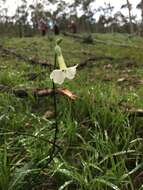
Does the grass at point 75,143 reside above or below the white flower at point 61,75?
below

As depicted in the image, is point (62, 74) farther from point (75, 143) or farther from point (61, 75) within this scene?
point (75, 143)

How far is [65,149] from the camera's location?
3705 millimetres

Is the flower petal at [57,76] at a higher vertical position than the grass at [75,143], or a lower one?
higher

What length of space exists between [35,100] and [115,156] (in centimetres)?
183

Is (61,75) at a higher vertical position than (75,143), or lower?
higher

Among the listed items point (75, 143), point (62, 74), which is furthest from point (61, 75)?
point (75, 143)

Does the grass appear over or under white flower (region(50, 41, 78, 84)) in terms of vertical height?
under

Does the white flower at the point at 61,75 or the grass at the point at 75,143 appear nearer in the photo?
the white flower at the point at 61,75

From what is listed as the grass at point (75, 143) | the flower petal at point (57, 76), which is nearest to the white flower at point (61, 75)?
the flower petal at point (57, 76)

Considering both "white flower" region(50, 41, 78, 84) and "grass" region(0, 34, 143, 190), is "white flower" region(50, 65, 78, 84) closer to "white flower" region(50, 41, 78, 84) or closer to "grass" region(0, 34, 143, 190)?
"white flower" region(50, 41, 78, 84)

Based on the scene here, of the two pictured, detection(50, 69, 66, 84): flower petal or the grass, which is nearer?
detection(50, 69, 66, 84): flower petal

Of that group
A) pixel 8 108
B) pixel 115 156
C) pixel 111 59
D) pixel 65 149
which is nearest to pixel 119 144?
pixel 115 156

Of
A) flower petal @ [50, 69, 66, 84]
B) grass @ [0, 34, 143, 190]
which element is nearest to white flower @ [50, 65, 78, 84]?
flower petal @ [50, 69, 66, 84]

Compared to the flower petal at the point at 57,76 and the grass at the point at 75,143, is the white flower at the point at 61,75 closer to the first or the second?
the flower petal at the point at 57,76
